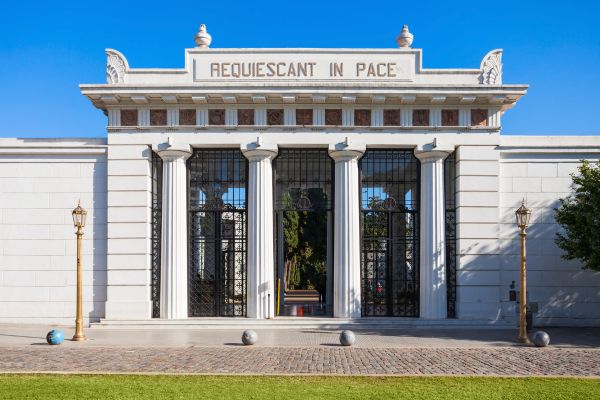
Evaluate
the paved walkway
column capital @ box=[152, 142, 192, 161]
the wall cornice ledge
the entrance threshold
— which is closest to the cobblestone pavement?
the paved walkway

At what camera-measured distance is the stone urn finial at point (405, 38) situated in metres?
24.1

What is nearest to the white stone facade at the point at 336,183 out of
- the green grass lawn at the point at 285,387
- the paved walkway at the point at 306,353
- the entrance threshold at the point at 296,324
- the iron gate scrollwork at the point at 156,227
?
the iron gate scrollwork at the point at 156,227

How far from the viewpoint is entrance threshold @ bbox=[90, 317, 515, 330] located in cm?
2294

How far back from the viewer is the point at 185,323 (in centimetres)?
2295

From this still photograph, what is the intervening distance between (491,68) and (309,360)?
13983mm

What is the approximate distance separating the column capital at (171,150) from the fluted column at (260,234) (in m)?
2.22

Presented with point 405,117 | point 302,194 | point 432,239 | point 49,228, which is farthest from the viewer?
point 302,194

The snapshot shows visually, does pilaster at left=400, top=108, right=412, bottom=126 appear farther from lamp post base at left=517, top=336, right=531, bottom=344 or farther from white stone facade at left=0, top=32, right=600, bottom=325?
lamp post base at left=517, top=336, right=531, bottom=344

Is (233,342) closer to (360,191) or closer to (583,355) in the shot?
(360,191)

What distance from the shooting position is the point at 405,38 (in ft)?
79.1

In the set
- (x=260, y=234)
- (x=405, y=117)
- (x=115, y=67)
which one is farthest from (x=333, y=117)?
(x=115, y=67)

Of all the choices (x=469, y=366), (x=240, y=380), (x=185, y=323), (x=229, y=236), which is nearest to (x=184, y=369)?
(x=240, y=380)

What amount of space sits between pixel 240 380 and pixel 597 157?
17.8m

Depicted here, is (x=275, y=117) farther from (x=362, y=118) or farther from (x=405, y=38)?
(x=405, y=38)
